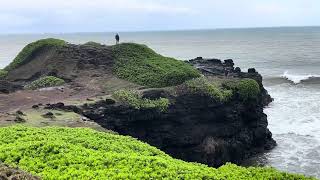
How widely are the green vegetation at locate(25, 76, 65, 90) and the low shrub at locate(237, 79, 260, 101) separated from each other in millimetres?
16304

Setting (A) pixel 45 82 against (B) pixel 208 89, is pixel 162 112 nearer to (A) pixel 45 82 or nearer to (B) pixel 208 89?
(B) pixel 208 89

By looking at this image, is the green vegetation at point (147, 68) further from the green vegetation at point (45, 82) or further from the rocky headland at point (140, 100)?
the green vegetation at point (45, 82)

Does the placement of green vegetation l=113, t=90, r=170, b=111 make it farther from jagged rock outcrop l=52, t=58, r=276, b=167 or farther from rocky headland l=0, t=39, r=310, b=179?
jagged rock outcrop l=52, t=58, r=276, b=167

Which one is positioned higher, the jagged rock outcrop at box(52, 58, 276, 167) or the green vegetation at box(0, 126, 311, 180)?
the green vegetation at box(0, 126, 311, 180)

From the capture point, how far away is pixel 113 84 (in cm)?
4469

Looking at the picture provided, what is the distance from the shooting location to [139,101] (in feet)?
123

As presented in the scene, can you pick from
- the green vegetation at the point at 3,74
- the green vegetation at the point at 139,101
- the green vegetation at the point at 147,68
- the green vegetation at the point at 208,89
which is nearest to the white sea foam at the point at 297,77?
the green vegetation at the point at 147,68

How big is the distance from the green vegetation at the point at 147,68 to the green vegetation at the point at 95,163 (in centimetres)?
2201

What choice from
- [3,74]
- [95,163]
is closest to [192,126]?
[95,163]

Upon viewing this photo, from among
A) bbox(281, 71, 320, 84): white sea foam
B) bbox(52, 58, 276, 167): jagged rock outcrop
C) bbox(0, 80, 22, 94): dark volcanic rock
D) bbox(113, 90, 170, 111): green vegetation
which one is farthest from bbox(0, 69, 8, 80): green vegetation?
bbox(281, 71, 320, 84): white sea foam

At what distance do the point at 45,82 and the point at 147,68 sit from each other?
9632 millimetres

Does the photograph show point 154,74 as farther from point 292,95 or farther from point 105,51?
point 292,95

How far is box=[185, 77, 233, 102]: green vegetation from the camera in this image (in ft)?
133

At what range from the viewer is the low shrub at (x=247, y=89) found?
44.1 meters
